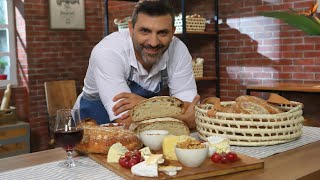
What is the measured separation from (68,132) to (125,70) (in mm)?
922

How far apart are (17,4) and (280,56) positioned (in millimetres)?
2673

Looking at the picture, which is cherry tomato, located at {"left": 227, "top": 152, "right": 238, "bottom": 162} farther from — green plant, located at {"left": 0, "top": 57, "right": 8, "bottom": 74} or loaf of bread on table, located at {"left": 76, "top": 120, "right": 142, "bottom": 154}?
green plant, located at {"left": 0, "top": 57, "right": 8, "bottom": 74}

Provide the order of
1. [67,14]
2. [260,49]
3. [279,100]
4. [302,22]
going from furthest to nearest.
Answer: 1. [67,14]
2. [260,49]
3. [279,100]
4. [302,22]

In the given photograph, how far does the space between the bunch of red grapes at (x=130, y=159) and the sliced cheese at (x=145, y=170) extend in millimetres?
31

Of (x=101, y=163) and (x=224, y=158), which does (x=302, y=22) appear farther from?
(x=101, y=163)

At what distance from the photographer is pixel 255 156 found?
1.10 metres

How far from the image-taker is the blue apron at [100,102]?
6.59 ft

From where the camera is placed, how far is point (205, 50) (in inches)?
156

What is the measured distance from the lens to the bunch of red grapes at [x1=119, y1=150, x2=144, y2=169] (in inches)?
37.4

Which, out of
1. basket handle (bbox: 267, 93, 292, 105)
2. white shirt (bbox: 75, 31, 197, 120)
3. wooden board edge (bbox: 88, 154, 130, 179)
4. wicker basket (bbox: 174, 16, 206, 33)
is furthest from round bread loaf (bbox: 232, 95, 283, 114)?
wicker basket (bbox: 174, 16, 206, 33)

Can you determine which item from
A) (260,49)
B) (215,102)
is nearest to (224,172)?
(215,102)

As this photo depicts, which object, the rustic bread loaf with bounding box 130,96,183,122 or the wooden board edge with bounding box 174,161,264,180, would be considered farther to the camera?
the rustic bread loaf with bounding box 130,96,183,122

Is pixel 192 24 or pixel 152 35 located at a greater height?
pixel 192 24

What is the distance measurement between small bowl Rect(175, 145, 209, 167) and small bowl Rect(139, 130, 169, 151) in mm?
149
